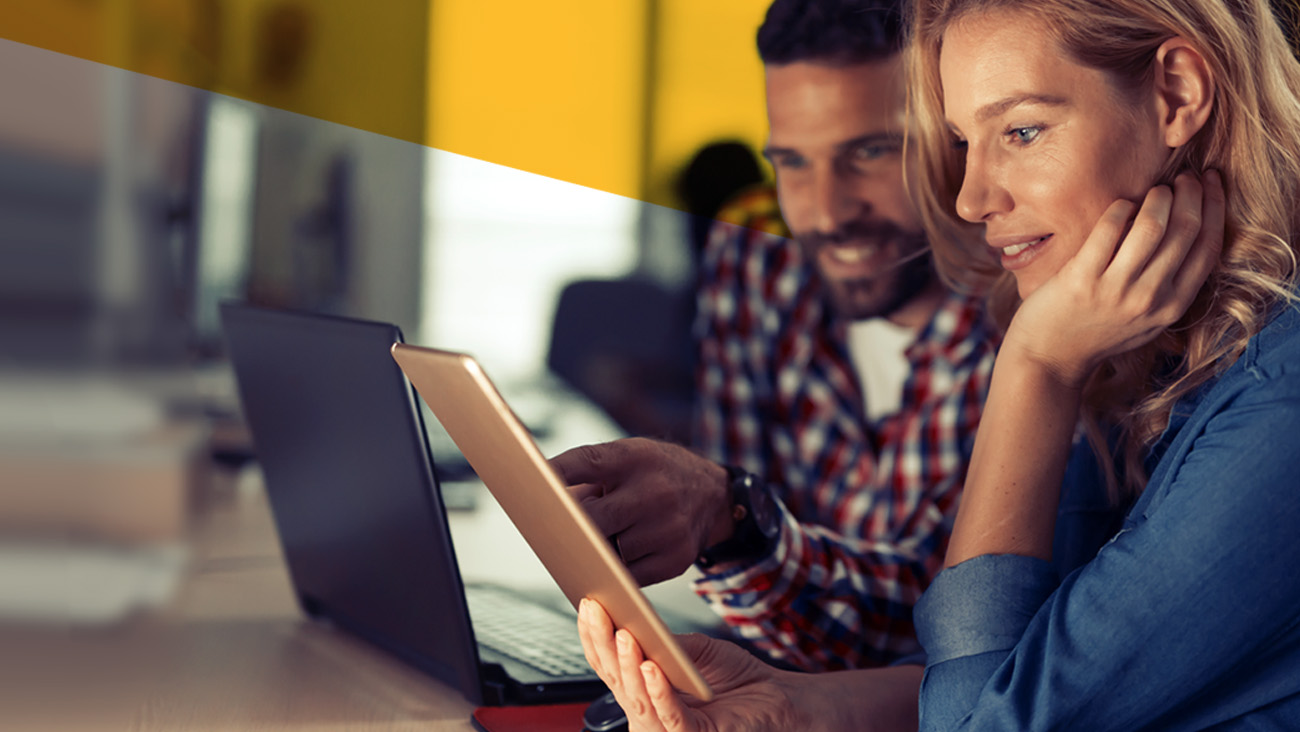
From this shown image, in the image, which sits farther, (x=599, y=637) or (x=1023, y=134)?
(x=1023, y=134)

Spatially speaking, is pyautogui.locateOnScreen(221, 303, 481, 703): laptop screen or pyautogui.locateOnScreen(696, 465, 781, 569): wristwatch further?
pyautogui.locateOnScreen(696, 465, 781, 569): wristwatch

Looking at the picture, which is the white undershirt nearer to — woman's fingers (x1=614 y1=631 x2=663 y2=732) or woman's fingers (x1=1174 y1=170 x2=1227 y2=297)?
woman's fingers (x1=1174 y1=170 x2=1227 y2=297)

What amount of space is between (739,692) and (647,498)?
0.18 metres

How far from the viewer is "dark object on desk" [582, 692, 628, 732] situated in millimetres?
681

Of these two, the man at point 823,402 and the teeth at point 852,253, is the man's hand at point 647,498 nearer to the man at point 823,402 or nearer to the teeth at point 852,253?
the man at point 823,402

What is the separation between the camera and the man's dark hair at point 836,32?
1.38 meters

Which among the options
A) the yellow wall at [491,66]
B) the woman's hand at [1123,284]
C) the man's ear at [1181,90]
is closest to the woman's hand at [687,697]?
the woman's hand at [1123,284]

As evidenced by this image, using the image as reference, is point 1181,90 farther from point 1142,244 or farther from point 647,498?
point 647,498

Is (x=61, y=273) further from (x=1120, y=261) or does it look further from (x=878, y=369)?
(x=1120, y=261)

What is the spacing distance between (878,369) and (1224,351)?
2.97 ft

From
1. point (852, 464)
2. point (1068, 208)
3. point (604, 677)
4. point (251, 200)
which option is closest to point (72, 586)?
point (251, 200)

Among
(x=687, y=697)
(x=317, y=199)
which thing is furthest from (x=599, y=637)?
(x=317, y=199)

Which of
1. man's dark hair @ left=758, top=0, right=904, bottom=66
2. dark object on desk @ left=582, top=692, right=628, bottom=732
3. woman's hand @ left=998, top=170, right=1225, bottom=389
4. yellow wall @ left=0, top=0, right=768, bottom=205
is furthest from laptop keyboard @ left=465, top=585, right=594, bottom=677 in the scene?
yellow wall @ left=0, top=0, right=768, bottom=205

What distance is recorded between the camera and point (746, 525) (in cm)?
96
